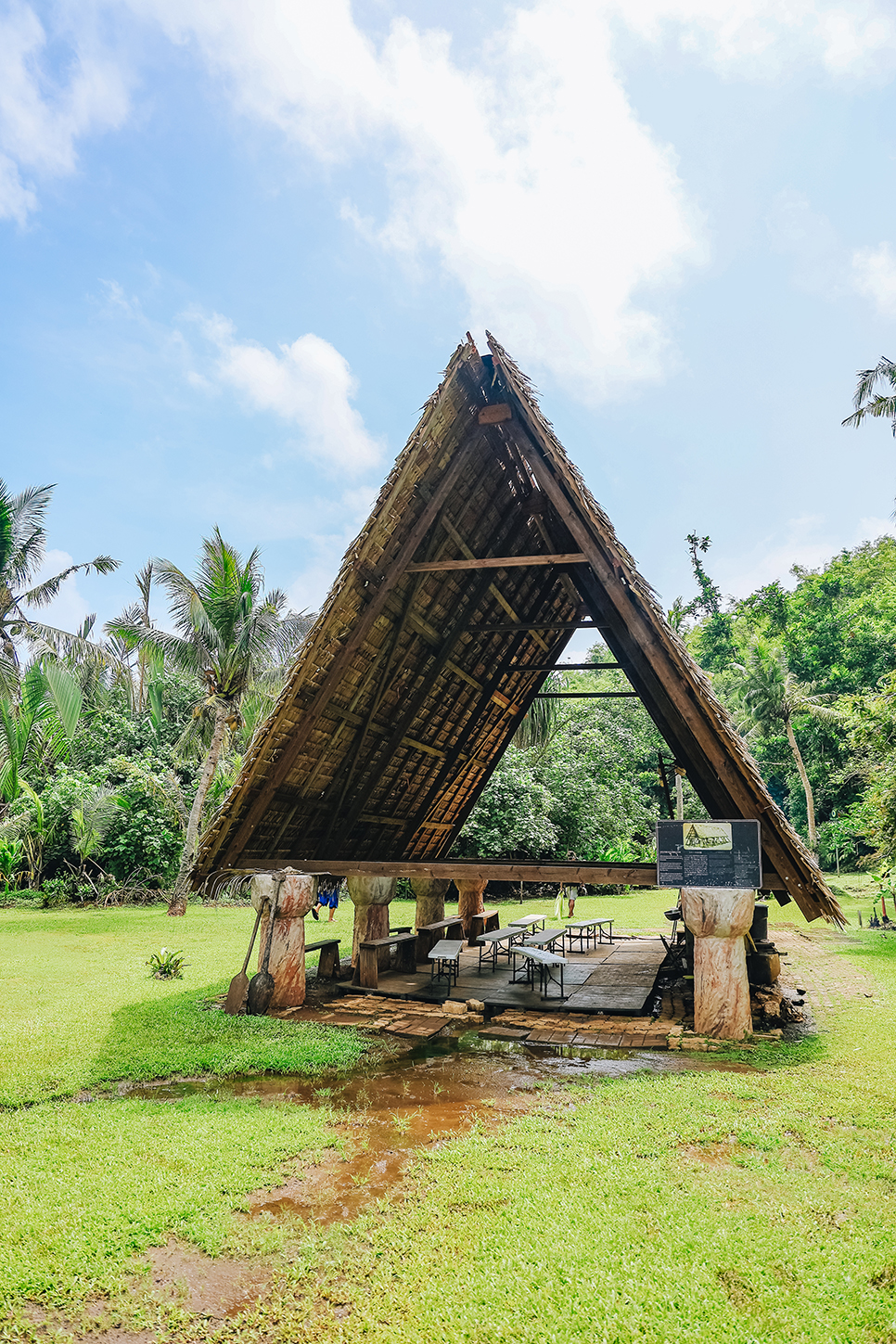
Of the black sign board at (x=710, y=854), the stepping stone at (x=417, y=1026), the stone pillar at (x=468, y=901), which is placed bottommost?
the stepping stone at (x=417, y=1026)

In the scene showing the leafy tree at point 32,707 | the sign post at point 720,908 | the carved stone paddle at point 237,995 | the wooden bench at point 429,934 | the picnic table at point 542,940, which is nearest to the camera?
the sign post at point 720,908

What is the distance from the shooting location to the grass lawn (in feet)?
9.15

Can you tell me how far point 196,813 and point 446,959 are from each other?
31.5 feet

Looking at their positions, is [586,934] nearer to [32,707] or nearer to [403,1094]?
[403,1094]

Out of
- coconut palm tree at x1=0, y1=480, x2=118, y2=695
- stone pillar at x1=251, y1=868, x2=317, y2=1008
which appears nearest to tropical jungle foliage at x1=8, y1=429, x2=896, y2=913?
coconut palm tree at x1=0, y1=480, x2=118, y2=695

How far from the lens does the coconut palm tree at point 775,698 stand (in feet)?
97.7

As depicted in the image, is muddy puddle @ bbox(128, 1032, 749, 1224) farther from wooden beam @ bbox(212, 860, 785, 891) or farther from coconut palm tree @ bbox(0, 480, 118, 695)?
coconut palm tree @ bbox(0, 480, 118, 695)

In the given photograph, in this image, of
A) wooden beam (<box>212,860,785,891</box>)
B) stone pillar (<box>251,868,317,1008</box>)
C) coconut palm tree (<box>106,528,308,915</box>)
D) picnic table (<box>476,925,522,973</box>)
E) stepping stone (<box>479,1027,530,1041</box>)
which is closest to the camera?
stepping stone (<box>479,1027,530,1041</box>)

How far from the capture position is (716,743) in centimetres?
670

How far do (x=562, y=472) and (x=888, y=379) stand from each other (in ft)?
44.3

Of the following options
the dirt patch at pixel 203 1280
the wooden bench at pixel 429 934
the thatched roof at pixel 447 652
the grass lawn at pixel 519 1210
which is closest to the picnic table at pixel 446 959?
the wooden bench at pixel 429 934

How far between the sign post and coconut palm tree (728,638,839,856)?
25146 mm

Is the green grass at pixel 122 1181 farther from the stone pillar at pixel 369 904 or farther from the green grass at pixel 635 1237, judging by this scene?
the stone pillar at pixel 369 904

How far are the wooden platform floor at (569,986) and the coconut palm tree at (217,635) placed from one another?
27.5 feet
